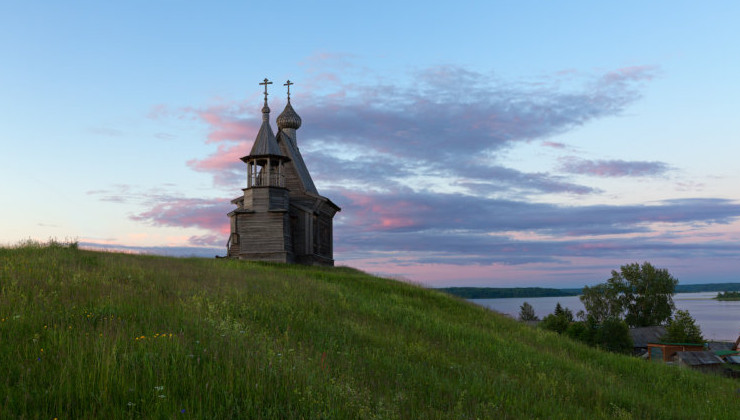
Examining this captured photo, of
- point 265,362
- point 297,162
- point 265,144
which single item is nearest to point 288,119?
point 297,162

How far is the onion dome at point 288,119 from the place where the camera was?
4662 centimetres

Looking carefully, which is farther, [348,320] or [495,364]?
[348,320]

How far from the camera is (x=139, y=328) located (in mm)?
8148

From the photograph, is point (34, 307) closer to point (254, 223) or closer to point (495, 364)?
point (495, 364)

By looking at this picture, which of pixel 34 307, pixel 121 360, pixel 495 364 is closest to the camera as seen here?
pixel 121 360

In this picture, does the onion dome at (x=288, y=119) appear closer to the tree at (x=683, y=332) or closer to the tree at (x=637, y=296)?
the tree at (x=683, y=332)

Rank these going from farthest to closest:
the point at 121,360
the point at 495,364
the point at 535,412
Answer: the point at 495,364, the point at 535,412, the point at 121,360

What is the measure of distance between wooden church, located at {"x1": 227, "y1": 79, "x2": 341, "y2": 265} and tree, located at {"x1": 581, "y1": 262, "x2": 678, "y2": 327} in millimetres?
54795

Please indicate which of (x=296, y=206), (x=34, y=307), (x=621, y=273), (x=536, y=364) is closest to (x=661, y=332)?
(x=621, y=273)

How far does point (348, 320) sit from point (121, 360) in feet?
25.1

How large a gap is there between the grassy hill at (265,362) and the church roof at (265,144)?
2235 centimetres

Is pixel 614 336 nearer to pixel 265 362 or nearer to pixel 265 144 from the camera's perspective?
pixel 265 144

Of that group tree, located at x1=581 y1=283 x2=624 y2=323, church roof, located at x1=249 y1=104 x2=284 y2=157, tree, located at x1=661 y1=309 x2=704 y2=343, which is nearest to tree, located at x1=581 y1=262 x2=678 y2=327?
tree, located at x1=581 y1=283 x2=624 y2=323

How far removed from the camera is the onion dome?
46.6 metres
